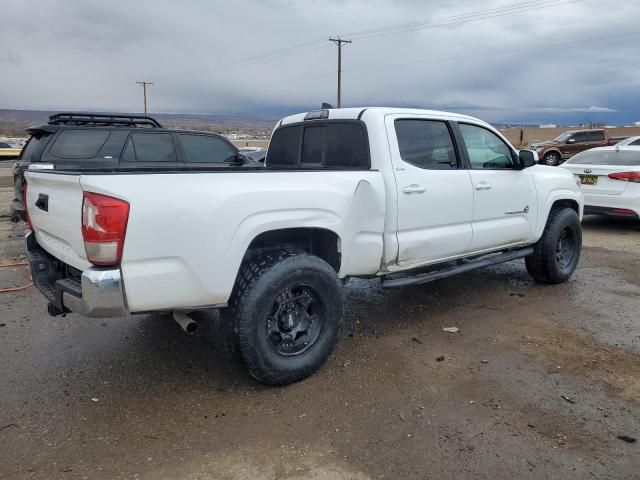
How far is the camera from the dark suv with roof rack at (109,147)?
7.92 m

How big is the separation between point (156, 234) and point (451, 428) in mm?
2072

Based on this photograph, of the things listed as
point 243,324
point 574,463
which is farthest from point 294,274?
point 574,463

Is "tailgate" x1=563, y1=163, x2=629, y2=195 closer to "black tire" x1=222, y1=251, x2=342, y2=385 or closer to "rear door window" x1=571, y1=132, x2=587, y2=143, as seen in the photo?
"black tire" x1=222, y1=251, x2=342, y2=385

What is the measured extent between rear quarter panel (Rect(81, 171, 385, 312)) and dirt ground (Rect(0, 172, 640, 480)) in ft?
2.66

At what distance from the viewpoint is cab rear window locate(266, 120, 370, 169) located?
173 inches

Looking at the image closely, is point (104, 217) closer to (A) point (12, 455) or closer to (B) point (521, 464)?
(A) point (12, 455)

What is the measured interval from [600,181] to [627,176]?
0.46 meters

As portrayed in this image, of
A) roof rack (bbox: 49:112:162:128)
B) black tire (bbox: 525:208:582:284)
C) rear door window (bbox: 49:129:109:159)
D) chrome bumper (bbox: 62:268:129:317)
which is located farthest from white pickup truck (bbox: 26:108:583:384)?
roof rack (bbox: 49:112:162:128)

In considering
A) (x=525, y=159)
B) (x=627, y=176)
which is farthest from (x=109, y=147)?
(x=627, y=176)

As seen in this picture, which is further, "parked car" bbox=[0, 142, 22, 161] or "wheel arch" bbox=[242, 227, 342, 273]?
"parked car" bbox=[0, 142, 22, 161]

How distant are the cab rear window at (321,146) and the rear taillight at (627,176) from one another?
22.5ft

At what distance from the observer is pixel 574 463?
9.16 feet

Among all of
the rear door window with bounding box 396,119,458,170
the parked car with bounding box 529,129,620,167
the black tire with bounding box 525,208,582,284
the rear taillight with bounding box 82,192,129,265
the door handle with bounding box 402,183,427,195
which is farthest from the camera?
the parked car with bounding box 529,129,620,167

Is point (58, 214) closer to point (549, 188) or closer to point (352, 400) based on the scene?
point (352, 400)
